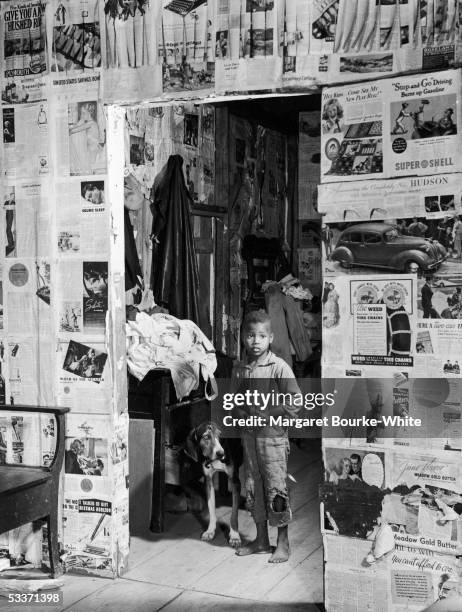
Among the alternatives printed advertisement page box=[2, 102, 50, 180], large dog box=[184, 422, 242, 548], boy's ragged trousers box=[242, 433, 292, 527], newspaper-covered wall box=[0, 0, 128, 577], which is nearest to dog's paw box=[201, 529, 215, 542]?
large dog box=[184, 422, 242, 548]

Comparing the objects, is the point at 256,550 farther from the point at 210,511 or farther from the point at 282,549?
the point at 210,511

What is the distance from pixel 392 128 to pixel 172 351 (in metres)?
1.81

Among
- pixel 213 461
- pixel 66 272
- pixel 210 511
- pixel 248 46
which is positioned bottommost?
pixel 210 511

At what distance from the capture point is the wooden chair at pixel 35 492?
293 centimetres

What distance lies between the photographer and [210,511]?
3885mm

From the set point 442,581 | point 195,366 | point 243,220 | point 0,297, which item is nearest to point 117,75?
point 0,297

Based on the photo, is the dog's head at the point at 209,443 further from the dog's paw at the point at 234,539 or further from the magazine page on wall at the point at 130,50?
the magazine page on wall at the point at 130,50

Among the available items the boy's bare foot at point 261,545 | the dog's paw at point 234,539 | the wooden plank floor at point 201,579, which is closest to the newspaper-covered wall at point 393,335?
the wooden plank floor at point 201,579

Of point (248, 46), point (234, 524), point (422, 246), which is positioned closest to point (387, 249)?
point (422, 246)

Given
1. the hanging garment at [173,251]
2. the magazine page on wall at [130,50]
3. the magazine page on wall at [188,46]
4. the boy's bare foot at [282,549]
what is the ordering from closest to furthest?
the magazine page on wall at [188,46], the magazine page on wall at [130,50], the boy's bare foot at [282,549], the hanging garment at [173,251]

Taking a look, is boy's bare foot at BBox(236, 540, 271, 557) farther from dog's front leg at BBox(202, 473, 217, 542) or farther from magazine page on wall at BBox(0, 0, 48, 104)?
magazine page on wall at BBox(0, 0, 48, 104)

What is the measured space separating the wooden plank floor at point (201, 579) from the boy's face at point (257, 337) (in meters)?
0.97

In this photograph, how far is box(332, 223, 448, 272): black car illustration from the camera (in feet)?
8.88

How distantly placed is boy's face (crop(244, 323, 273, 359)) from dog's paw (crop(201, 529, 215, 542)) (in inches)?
37.8
